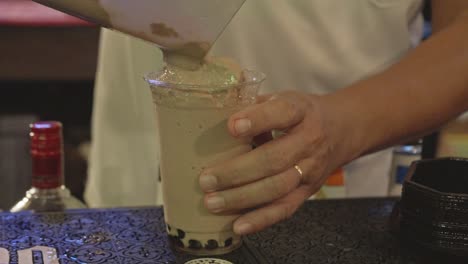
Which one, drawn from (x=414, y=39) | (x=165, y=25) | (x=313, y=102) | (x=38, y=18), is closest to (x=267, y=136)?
(x=313, y=102)

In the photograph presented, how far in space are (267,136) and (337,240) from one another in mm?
165

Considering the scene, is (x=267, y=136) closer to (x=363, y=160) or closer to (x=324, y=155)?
(x=324, y=155)

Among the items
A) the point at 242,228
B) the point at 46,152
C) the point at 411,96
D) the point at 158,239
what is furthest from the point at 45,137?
the point at 411,96

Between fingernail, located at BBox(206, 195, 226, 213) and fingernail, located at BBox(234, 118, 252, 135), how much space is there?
80mm

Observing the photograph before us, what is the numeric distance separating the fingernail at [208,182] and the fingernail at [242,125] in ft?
0.20

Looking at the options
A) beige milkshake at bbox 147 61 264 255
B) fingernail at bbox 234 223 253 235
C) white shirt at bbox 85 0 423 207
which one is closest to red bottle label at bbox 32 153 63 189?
beige milkshake at bbox 147 61 264 255

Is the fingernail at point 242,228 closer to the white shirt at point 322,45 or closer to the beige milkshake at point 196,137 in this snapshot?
the beige milkshake at point 196,137

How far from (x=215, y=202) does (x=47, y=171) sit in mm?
290

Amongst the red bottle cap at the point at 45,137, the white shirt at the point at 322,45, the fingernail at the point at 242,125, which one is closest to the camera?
the fingernail at the point at 242,125

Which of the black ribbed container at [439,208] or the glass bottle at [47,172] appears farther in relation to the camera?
the glass bottle at [47,172]

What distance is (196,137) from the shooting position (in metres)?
0.89

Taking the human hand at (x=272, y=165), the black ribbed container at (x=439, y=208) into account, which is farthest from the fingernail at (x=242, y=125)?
the black ribbed container at (x=439, y=208)

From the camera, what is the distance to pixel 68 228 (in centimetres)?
101

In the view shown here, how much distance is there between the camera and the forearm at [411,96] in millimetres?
1043
